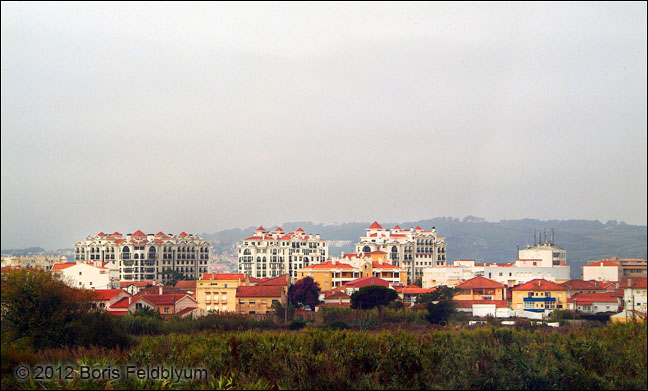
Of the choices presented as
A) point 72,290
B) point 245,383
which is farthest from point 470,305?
point 245,383

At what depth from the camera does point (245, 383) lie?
396 inches

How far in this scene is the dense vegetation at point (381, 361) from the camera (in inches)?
438

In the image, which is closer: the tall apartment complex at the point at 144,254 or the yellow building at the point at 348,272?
the yellow building at the point at 348,272

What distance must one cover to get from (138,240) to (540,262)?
18.1 metres

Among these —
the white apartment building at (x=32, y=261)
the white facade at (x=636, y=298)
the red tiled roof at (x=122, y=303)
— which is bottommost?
the red tiled roof at (x=122, y=303)

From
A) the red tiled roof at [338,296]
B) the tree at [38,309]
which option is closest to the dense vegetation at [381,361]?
the tree at [38,309]

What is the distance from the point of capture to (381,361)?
12078 mm

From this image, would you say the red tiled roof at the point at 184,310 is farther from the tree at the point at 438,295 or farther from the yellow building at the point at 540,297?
the yellow building at the point at 540,297

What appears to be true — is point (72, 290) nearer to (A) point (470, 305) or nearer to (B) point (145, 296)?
(B) point (145, 296)

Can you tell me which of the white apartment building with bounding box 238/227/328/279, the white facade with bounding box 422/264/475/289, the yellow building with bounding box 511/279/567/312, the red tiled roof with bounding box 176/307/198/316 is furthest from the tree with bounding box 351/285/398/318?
the white apartment building with bounding box 238/227/328/279

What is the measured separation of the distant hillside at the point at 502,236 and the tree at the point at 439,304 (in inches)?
204

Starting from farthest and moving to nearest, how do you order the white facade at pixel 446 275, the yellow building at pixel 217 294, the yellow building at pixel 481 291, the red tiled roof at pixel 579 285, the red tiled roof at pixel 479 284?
1. the white facade at pixel 446 275
2. the red tiled roof at pixel 479 284
3. the yellow building at pixel 481 291
4. the red tiled roof at pixel 579 285
5. the yellow building at pixel 217 294

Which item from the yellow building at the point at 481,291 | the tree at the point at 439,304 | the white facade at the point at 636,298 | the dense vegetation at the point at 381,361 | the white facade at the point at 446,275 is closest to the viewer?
the dense vegetation at the point at 381,361

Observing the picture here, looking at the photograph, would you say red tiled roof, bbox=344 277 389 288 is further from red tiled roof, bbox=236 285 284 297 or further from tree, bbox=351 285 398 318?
red tiled roof, bbox=236 285 284 297
